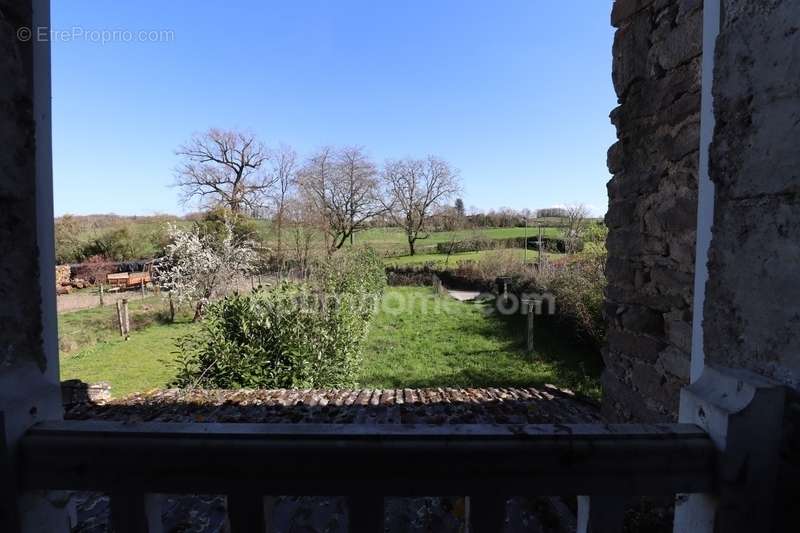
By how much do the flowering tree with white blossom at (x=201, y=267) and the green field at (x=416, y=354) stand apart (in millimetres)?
1067

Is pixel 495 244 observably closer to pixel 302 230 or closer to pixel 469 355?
pixel 302 230

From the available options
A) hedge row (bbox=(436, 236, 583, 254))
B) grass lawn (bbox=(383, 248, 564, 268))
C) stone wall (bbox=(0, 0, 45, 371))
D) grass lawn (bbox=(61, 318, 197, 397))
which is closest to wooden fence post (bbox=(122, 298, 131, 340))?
grass lawn (bbox=(61, 318, 197, 397))

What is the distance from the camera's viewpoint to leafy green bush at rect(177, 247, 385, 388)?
17.8ft

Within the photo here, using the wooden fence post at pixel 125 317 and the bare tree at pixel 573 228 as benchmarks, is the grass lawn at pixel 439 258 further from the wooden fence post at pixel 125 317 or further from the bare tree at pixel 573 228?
the wooden fence post at pixel 125 317

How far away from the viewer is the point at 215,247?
45.1 ft

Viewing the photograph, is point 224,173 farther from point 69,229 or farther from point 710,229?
point 710,229

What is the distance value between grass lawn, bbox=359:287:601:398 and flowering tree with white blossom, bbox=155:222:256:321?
5145mm

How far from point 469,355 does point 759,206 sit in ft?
29.1

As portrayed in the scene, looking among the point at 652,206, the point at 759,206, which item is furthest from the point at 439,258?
the point at 759,206

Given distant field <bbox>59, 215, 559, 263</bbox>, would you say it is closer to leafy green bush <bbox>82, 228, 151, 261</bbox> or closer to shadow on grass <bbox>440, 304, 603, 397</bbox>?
leafy green bush <bbox>82, 228, 151, 261</bbox>

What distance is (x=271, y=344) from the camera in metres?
→ 5.69

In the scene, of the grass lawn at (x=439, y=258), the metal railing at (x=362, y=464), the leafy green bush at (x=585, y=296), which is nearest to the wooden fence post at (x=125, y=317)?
the grass lawn at (x=439, y=258)

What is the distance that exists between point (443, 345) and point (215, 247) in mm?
8829

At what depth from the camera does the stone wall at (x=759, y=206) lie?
75 cm
